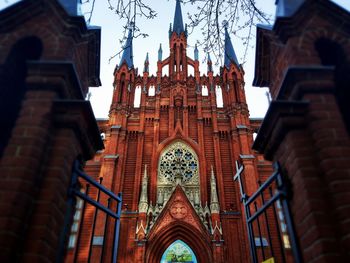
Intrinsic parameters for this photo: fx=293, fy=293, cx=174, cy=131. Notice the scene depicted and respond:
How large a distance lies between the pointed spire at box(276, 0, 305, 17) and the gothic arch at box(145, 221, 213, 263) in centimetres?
1274

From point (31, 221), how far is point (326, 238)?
235cm

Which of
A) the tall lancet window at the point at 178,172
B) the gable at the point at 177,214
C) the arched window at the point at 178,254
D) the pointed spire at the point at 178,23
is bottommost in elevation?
the arched window at the point at 178,254

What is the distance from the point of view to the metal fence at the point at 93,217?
3004 mm

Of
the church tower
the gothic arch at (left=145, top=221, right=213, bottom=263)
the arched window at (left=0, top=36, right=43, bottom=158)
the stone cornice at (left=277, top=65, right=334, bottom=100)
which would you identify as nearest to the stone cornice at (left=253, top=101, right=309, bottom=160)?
the stone cornice at (left=277, top=65, right=334, bottom=100)

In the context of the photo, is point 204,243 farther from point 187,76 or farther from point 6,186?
point 6,186

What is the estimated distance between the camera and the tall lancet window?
16.4 metres

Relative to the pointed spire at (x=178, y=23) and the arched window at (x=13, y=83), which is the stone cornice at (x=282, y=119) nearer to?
the arched window at (x=13, y=83)

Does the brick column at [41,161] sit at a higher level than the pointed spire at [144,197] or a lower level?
lower

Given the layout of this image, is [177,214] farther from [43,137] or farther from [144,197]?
[43,137]

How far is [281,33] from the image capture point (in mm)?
3283

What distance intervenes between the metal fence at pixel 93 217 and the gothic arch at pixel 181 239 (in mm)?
2080

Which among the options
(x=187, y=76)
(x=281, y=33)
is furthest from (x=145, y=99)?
(x=281, y=33)

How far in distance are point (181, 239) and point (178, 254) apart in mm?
732

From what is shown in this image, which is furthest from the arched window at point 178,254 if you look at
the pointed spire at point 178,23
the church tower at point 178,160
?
the pointed spire at point 178,23
